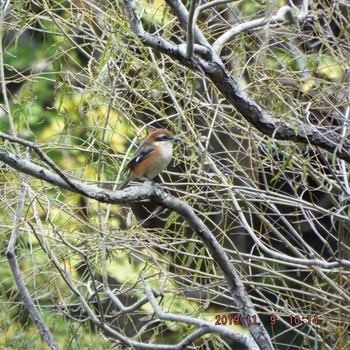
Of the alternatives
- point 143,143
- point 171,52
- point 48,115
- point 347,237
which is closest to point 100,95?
point 143,143

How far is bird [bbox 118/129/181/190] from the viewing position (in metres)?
3.76

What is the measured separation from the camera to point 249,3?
457 cm

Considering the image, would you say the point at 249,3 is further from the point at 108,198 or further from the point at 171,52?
the point at 108,198

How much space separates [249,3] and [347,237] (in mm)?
1672

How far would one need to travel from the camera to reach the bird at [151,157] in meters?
3.76

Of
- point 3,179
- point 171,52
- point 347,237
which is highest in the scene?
point 171,52
